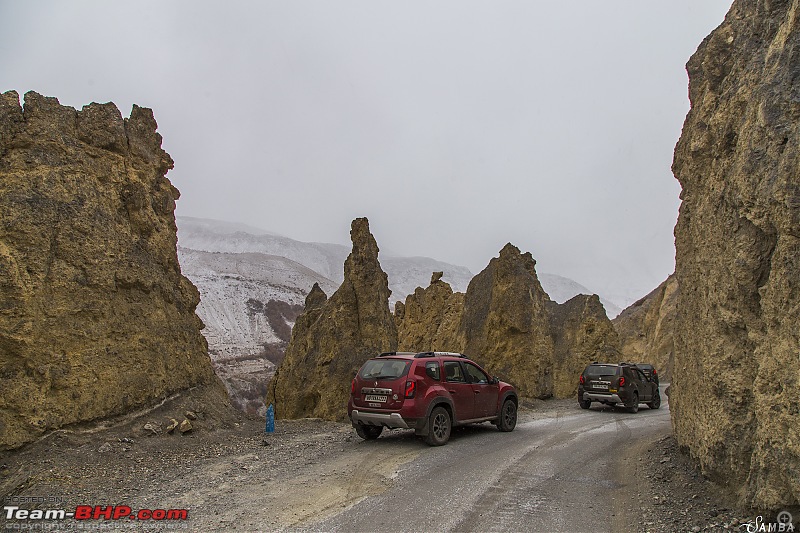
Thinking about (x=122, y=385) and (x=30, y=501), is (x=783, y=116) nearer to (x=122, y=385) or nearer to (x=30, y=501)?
(x=30, y=501)

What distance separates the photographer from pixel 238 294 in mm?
82312

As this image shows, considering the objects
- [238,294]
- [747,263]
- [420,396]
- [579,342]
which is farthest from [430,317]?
[238,294]

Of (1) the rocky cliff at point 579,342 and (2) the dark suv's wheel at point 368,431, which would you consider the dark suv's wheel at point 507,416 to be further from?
(1) the rocky cliff at point 579,342

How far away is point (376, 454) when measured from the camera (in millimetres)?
9078

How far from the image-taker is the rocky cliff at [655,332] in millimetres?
44094

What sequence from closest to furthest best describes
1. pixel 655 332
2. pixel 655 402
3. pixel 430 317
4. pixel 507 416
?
pixel 507 416 < pixel 655 402 < pixel 430 317 < pixel 655 332

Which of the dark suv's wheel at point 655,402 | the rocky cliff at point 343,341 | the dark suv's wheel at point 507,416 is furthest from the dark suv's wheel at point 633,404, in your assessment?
the rocky cliff at point 343,341

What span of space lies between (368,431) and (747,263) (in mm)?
7703

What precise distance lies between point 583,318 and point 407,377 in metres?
20.6

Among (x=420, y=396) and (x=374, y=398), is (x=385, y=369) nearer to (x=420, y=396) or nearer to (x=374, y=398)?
(x=374, y=398)

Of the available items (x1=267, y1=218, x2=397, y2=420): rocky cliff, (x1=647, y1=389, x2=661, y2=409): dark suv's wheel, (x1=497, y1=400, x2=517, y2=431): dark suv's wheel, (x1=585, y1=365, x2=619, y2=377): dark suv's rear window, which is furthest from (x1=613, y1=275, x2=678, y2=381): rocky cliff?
(x1=497, y1=400, x2=517, y2=431): dark suv's wheel

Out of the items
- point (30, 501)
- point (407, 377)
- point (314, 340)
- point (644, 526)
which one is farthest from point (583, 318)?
point (30, 501)

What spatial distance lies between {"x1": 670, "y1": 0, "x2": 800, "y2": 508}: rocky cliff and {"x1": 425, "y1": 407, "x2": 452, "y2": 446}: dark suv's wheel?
167 inches

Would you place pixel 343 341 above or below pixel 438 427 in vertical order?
above
